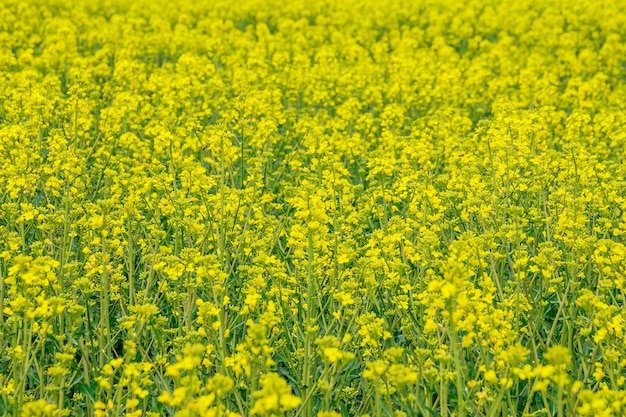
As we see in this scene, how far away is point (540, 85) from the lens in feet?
33.2

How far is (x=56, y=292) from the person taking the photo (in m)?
5.18

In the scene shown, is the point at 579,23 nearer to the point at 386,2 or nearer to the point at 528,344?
the point at 386,2

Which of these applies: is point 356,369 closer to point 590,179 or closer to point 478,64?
point 590,179

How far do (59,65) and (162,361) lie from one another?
25.1 feet

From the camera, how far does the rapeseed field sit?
4.28 metres

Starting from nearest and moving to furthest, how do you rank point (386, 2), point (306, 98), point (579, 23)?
point (306, 98) < point (579, 23) < point (386, 2)

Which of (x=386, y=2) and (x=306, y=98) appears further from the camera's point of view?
(x=386, y=2)

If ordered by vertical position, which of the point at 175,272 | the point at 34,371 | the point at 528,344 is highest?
the point at 175,272

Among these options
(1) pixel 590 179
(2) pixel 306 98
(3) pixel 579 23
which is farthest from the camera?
(3) pixel 579 23

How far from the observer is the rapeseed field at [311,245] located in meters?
4.28

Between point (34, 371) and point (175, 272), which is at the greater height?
point (175, 272)

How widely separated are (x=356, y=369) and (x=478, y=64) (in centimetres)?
681

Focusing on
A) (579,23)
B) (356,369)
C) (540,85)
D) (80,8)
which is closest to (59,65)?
(80,8)

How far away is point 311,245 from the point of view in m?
4.83
